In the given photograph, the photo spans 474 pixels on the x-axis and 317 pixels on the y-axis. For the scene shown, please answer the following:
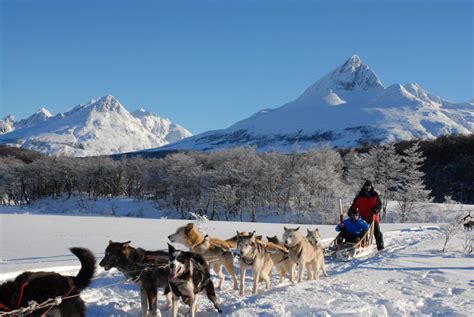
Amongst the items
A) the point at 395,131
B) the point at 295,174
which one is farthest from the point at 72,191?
the point at 395,131

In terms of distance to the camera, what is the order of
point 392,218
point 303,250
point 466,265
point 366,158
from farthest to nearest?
point 366,158 < point 392,218 < point 466,265 < point 303,250

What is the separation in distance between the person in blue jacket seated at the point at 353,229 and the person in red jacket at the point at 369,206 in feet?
2.25

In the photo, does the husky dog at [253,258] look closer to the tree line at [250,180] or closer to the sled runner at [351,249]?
the sled runner at [351,249]

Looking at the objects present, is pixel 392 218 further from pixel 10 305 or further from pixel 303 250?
pixel 10 305

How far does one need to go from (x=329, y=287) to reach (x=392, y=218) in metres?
43.1

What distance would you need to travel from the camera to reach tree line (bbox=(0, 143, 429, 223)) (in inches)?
1933

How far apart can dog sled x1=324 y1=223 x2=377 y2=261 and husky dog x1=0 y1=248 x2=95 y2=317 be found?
674cm

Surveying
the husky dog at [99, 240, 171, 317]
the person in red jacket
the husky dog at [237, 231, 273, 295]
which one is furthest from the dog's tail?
the person in red jacket

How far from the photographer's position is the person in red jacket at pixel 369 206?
11.5 meters

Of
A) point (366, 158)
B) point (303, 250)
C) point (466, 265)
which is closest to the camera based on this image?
point (303, 250)

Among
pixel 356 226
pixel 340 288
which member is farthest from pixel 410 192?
pixel 340 288

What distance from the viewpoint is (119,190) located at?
75.5 m

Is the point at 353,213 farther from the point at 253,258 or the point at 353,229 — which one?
the point at 253,258

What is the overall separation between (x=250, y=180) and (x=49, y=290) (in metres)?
51.0
